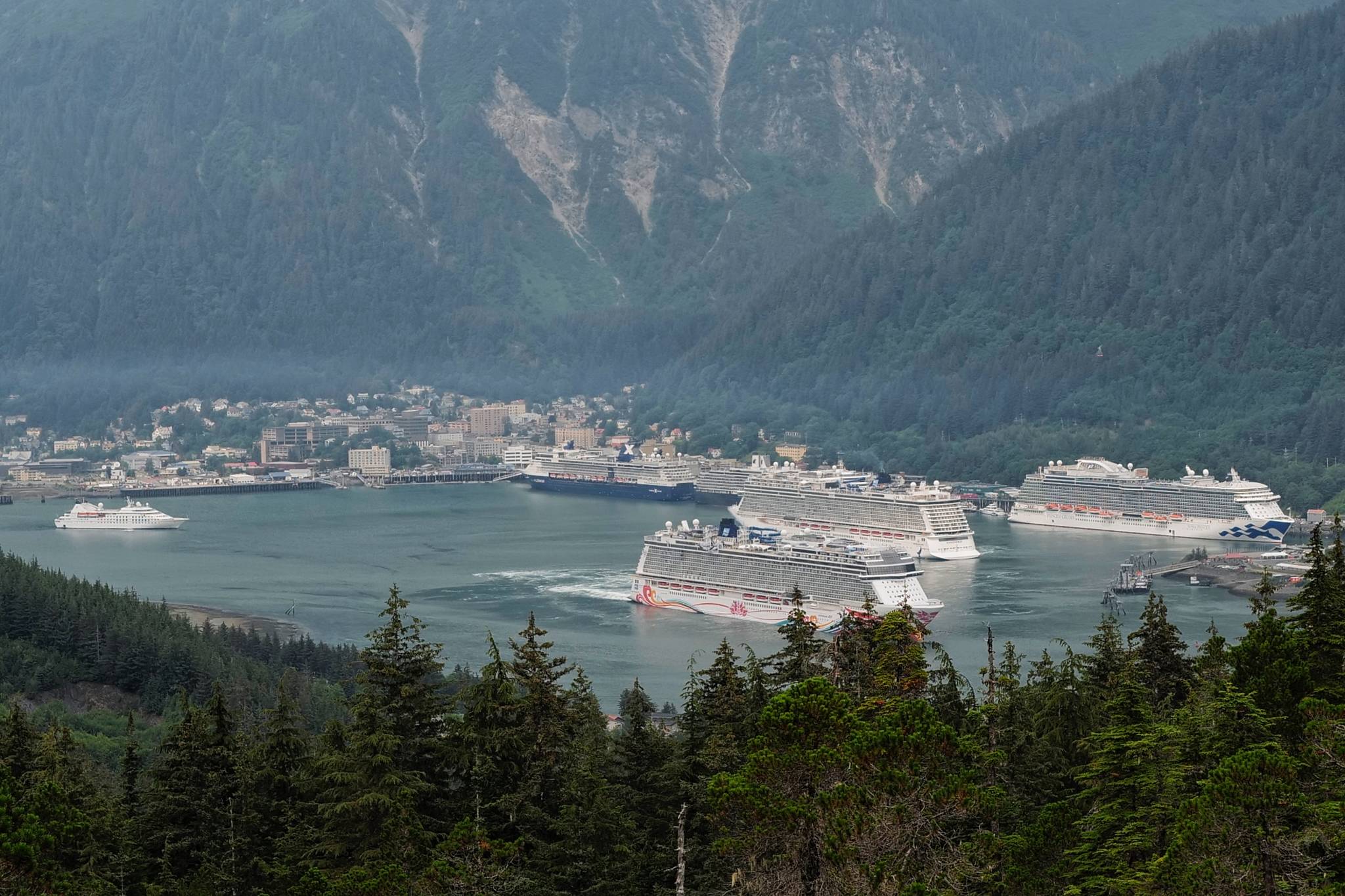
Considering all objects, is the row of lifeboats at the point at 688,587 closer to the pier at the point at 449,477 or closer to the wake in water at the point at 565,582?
the wake in water at the point at 565,582

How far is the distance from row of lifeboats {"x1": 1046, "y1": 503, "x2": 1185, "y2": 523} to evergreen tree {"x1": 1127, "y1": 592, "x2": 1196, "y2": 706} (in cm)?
4926

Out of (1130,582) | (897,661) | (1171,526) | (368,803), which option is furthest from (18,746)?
(1171,526)

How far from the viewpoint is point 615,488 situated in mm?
91812

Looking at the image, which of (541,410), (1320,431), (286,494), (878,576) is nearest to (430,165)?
(541,410)

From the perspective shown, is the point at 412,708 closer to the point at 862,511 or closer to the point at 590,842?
the point at 590,842

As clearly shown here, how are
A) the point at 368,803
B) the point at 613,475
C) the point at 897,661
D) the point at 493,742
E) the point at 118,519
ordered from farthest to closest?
the point at 613,475 → the point at 118,519 → the point at 897,661 → the point at 493,742 → the point at 368,803

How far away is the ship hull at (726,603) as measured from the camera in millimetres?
42625

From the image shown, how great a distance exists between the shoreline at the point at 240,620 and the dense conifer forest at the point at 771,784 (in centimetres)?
2296

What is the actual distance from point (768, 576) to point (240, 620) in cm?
1291

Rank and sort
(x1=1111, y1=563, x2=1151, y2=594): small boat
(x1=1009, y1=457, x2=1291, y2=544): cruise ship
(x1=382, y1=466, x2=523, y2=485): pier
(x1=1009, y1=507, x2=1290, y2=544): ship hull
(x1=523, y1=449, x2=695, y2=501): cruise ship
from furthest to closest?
1. (x1=382, y1=466, x2=523, y2=485): pier
2. (x1=523, y1=449, x2=695, y2=501): cruise ship
3. (x1=1009, y1=457, x2=1291, y2=544): cruise ship
4. (x1=1009, y1=507, x2=1290, y2=544): ship hull
5. (x1=1111, y1=563, x2=1151, y2=594): small boat

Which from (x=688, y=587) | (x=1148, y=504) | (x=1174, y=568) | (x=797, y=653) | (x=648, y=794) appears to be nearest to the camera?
(x=648, y=794)

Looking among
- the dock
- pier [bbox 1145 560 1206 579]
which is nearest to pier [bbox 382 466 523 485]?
the dock

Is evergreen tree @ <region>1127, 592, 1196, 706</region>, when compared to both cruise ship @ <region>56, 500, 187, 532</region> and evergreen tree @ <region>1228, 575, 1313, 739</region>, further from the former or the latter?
cruise ship @ <region>56, 500, 187, 532</region>

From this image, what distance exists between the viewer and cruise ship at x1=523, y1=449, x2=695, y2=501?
8981cm
